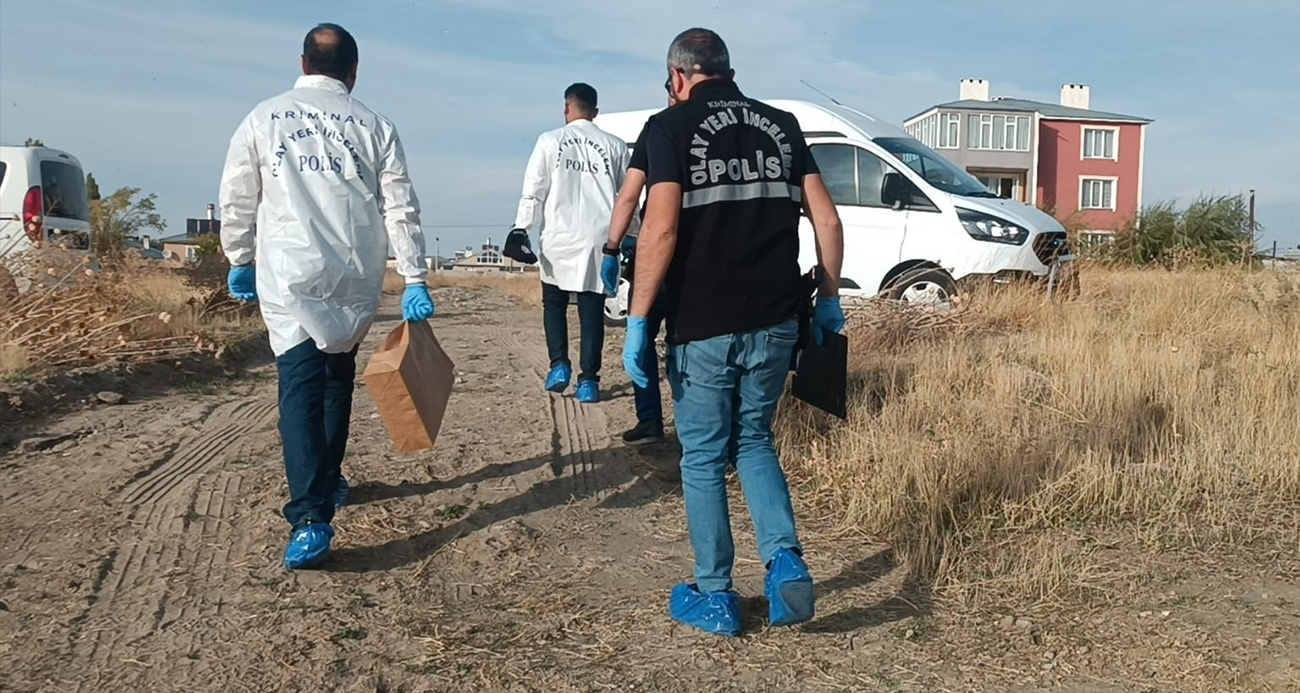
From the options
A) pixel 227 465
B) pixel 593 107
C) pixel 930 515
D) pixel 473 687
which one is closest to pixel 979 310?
pixel 593 107

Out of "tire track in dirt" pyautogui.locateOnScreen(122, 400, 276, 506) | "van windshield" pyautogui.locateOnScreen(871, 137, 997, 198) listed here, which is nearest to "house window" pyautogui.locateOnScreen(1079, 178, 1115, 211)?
"van windshield" pyautogui.locateOnScreen(871, 137, 997, 198)

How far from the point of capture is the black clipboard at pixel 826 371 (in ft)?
12.1

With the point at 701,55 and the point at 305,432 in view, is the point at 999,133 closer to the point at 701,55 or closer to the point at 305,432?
the point at 701,55

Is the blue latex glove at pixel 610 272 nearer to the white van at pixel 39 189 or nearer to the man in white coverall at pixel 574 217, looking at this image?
the man in white coverall at pixel 574 217

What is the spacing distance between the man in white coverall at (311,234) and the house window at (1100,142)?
56136 mm

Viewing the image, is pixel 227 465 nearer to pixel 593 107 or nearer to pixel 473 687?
pixel 473 687

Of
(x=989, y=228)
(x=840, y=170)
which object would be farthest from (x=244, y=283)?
(x=989, y=228)

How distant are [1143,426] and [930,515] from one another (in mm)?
1931

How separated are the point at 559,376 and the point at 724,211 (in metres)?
3.61

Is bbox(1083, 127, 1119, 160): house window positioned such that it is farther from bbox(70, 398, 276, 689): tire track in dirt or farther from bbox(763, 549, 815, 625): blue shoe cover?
bbox(763, 549, 815, 625): blue shoe cover

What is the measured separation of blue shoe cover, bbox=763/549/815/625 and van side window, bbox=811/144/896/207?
7.01 meters

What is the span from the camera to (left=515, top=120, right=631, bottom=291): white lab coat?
6.72 metres

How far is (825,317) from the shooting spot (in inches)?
146

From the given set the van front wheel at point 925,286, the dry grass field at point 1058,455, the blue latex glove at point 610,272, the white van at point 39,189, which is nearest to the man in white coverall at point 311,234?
the blue latex glove at point 610,272
